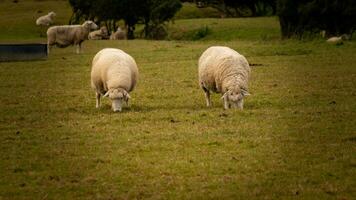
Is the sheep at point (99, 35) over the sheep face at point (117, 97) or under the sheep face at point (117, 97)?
under

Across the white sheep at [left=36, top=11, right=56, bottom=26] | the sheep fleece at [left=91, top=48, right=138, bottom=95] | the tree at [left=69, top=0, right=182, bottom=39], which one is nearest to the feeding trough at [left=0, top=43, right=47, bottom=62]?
the sheep fleece at [left=91, top=48, right=138, bottom=95]

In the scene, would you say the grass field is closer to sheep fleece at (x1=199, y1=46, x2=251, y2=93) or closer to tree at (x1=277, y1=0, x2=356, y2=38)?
sheep fleece at (x1=199, y1=46, x2=251, y2=93)

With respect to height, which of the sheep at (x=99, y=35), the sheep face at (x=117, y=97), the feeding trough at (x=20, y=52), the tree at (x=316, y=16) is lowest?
the sheep at (x=99, y=35)

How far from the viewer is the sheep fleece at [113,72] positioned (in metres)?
18.3

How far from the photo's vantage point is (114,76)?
→ 721 inches

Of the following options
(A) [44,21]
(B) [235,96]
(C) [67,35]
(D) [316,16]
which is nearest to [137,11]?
(A) [44,21]

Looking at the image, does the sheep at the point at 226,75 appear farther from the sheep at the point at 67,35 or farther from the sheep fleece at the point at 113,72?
the sheep at the point at 67,35

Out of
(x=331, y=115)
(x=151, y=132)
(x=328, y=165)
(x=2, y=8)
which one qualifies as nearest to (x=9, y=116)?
(x=151, y=132)

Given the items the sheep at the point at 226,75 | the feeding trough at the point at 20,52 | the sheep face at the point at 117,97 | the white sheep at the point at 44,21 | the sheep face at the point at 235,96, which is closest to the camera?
the sheep face at the point at 235,96

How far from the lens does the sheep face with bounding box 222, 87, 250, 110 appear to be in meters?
17.5

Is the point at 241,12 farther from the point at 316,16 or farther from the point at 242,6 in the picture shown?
the point at 316,16

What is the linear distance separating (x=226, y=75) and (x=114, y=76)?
265cm

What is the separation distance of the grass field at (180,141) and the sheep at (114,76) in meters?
0.45

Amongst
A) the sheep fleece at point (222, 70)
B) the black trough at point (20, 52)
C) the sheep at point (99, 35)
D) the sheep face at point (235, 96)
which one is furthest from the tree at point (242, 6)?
the sheep face at point (235, 96)
